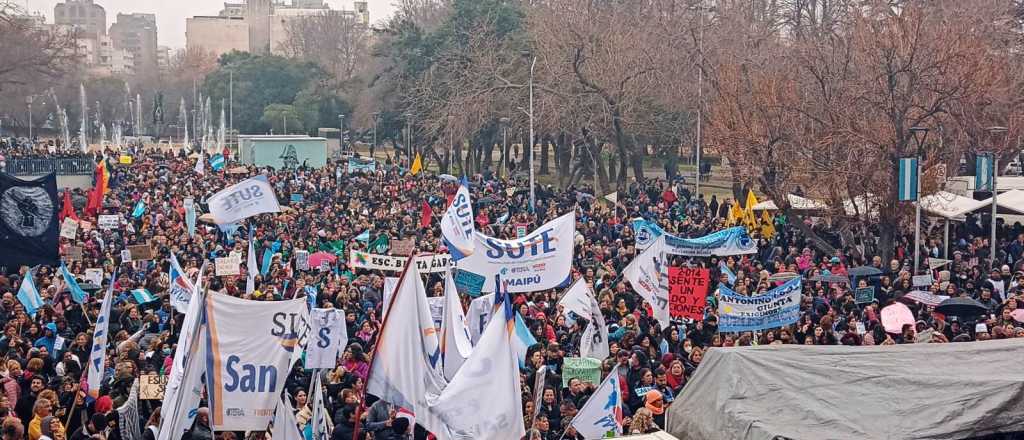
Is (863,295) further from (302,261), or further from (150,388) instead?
(150,388)

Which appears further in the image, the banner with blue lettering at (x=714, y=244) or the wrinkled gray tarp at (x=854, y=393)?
the banner with blue lettering at (x=714, y=244)


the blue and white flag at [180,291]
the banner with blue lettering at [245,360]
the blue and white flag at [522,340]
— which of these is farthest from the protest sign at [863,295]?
the banner with blue lettering at [245,360]

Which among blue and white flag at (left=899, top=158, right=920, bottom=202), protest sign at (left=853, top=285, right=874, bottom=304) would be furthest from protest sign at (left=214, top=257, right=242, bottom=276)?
blue and white flag at (left=899, top=158, right=920, bottom=202)

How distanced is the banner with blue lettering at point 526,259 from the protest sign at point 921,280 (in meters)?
5.55

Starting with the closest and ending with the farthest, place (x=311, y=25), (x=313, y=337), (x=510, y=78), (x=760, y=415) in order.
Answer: (x=760, y=415), (x=313, y=337), (x=510, y=78), (x=311, y=25)

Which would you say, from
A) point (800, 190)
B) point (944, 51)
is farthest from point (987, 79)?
point (800, 190)

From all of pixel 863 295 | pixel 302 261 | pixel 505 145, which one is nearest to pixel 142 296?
pixel 302 261

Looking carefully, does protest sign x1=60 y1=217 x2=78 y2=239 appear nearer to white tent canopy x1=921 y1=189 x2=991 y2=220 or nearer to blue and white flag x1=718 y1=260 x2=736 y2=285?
blue and white flag x1=718 y1=260 x2=736 y2=285

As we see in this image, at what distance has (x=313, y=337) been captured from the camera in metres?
13.1

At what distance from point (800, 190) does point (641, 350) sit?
51.5 feet

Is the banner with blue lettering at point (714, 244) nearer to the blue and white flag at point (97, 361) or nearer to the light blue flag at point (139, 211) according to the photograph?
the blue and white flag at point (97, 361)

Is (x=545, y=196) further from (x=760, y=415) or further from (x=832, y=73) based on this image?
(x=760, y=415)

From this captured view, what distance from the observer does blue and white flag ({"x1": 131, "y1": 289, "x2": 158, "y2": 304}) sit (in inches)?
691

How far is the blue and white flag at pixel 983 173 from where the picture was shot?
27.9 m
